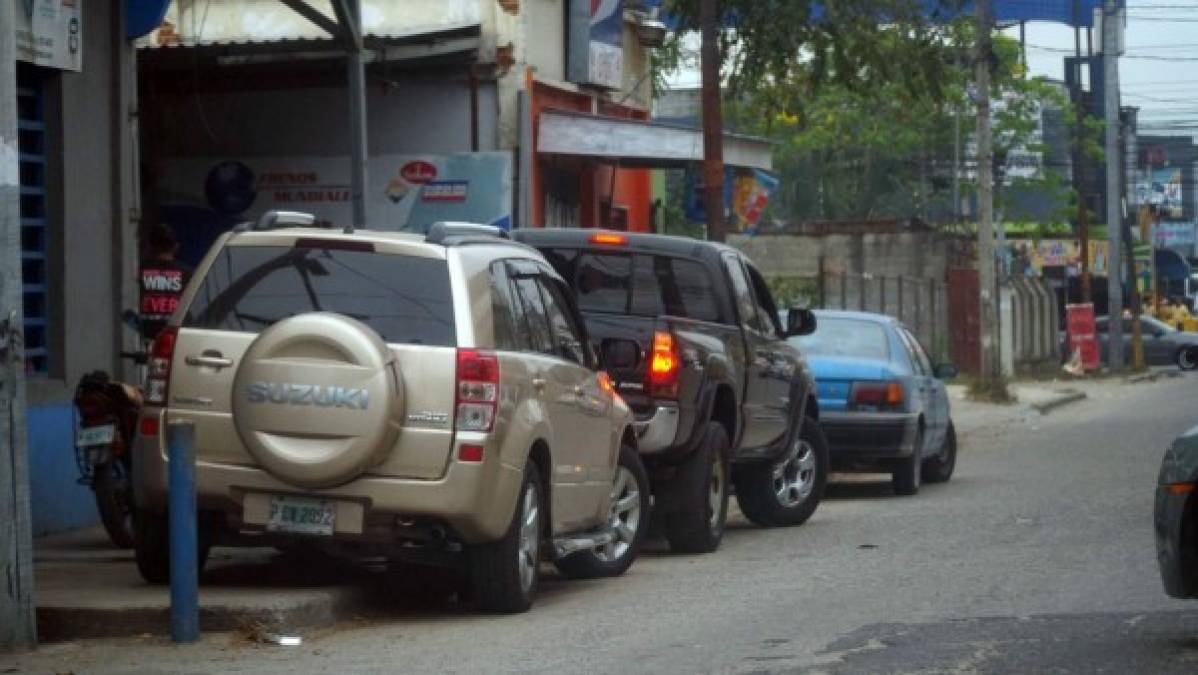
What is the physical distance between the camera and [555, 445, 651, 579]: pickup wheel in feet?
41.6

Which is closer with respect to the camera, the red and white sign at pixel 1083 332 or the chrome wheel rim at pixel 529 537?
the chrome wheel rim at pixel 529 537

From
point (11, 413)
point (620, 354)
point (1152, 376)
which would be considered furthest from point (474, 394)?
point (1152, 376)

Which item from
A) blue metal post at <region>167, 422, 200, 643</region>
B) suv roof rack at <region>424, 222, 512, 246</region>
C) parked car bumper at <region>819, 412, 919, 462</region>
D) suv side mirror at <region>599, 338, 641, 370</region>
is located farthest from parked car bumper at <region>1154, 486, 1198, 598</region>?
parked car bumper at <region>819, 412, 919, 462</region>

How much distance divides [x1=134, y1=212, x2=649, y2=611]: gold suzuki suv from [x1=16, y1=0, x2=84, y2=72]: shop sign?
3.49 metres

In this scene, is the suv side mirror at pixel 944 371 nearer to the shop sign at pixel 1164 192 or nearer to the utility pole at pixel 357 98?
the utility pole at pixel 357 98

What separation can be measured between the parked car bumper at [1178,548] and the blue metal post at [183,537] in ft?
13.9

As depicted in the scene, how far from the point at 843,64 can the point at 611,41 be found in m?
4.26

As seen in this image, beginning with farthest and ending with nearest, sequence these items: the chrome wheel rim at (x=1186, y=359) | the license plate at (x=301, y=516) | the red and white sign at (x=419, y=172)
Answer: the chrome wheel rim at (x=1186, y=359), the red and white sign at (x=419, y=172), the license plate at (x=301, y=516)

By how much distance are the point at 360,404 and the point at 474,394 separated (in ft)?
1.81

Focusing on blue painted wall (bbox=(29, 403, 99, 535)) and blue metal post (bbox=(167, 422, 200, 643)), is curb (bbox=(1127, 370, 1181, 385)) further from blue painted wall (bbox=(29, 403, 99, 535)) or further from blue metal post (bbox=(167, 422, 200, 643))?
blue metal post (bbox=(167, 422, 200, 643))

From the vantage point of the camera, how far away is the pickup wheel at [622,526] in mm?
12677

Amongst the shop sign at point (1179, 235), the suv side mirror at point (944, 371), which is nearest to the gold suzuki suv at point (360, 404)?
the suv side mirror at point (944, 371)

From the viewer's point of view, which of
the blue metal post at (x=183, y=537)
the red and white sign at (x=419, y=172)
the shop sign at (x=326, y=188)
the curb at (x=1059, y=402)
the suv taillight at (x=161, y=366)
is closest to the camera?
the blue metal post at (x=183, y=537)

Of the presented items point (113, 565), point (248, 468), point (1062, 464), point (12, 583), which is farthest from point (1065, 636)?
point (1062, 464)
